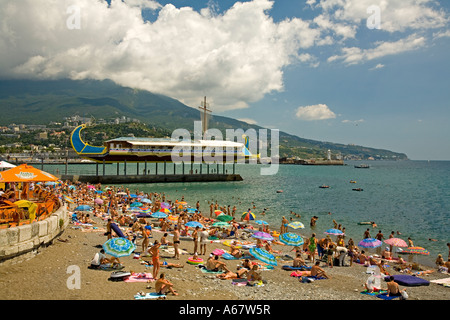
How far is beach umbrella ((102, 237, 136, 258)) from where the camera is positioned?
1100 cm

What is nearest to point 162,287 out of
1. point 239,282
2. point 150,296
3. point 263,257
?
point 150,296

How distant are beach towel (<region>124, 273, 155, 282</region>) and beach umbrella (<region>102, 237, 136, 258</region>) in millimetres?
1063

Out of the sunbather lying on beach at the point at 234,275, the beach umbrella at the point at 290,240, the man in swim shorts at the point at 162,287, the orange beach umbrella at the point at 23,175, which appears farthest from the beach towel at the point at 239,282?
the orange beach umbrella at the point at 23,175

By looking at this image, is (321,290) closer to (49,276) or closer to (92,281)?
(92,281)

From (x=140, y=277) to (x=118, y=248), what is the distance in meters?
1.59

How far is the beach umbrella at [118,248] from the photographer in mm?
11000

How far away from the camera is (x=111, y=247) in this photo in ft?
36.6

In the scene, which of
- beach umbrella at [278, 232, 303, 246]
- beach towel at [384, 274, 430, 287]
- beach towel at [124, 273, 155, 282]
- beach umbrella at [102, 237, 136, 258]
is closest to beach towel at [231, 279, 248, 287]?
beach towel at [124, 273, 155, 282]

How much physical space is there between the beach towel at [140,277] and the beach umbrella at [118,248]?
1.06m

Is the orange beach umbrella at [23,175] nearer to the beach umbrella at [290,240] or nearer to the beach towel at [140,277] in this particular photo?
the beach towel at [140,277]

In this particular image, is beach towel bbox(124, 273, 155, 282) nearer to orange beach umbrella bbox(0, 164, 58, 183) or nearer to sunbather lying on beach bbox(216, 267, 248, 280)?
sunbather lying on beach bbox(216, 267, 248, 280)
